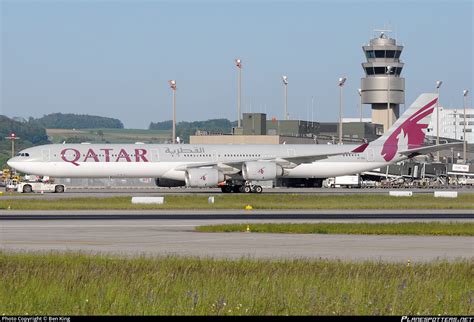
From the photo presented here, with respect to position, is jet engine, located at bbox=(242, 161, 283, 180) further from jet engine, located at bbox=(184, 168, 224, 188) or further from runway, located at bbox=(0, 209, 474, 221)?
runway, located at bbox=(0, 209, 474, 221)

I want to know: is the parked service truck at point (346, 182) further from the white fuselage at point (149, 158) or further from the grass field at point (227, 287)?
the grass field at point (227, 287)

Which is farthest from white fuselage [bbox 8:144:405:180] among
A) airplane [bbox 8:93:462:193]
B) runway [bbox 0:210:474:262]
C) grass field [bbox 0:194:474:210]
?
runway [bbox 0:210:474:262]

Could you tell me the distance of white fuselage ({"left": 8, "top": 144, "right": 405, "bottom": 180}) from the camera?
7794 cm

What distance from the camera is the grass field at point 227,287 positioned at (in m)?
17.6

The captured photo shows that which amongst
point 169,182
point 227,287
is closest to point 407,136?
point 169,182

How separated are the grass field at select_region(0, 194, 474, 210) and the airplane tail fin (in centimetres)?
1859

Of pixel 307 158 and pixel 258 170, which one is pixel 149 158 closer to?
pixel 258 170

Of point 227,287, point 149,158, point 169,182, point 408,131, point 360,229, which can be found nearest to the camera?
point 227,287

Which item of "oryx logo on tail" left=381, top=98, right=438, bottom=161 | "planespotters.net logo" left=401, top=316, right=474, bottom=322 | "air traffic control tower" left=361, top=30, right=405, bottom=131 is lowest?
"planespotters.net logo" left=401, top=316, right=474, bottom=322

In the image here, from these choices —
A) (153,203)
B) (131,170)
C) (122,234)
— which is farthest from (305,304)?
(131,170)

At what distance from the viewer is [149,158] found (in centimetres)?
7900

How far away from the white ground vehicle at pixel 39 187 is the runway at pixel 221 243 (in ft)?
151

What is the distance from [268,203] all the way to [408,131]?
101 ft

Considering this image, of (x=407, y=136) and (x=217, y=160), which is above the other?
(x=407, y=136)
